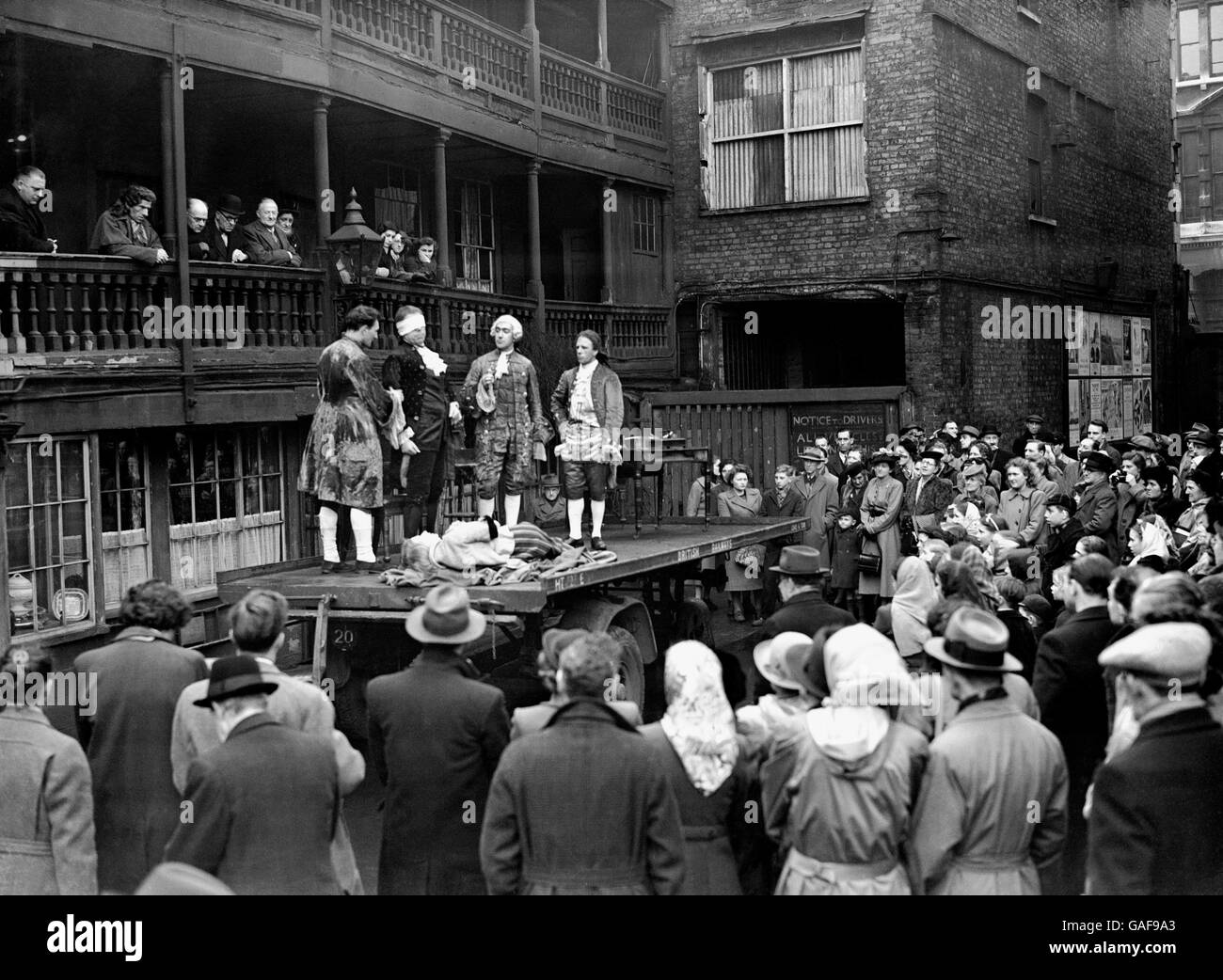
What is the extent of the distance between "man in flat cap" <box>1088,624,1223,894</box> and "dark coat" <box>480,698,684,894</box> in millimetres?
1382

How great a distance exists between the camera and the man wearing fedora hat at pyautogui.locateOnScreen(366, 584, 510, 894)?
5.46m

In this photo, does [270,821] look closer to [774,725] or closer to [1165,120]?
[774,725]

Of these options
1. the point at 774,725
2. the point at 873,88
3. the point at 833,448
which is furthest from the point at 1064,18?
the point at 774,725

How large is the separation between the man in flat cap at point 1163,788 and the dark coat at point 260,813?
255cm

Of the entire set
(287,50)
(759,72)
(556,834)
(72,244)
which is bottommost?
(556,834)

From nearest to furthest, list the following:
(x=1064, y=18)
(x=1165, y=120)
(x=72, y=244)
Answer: (x=72, y=244) → (x=1064, y=18) → (x=1165, y=120)

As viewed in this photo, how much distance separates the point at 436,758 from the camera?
5453 millimetres

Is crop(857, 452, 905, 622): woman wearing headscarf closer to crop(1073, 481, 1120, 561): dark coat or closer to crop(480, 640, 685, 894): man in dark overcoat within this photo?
crop(1073, 481, 1120, 561): dark coat

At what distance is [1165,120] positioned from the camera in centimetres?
2695

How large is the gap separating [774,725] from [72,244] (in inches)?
407

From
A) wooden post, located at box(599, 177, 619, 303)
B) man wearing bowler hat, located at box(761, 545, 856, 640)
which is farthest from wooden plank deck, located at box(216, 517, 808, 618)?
wooden post, located at box(599, 177, 619, 303)

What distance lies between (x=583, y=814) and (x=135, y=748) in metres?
2.40

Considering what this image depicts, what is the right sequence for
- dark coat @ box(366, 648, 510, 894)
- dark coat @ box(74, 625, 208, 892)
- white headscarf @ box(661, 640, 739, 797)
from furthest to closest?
dark coat @ box(74, 625, 208, 892) < dark coat @ box(366, 648, 510, 894) < white headscarf @ box(661, 640, 739, 797)
